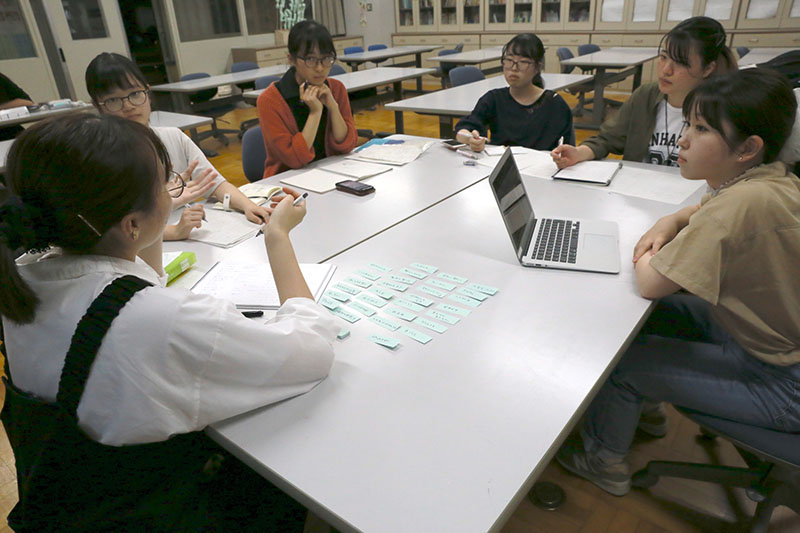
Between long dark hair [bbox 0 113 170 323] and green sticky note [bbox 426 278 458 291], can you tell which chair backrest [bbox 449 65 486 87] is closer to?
green sticky note [bbox 426 278 458 291]

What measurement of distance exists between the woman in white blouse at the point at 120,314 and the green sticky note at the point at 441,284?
0.50 metres

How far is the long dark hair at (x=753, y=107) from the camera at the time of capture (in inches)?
42.3

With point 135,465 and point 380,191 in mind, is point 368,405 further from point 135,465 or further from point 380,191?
point 380,191

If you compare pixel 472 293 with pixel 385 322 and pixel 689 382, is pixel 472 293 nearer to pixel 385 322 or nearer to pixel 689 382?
pixel 385 322

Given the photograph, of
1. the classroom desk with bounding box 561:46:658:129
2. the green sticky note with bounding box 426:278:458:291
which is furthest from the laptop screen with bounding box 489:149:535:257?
the classroom desk with bounding box 561:46:658:129

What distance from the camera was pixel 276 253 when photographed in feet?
3.37

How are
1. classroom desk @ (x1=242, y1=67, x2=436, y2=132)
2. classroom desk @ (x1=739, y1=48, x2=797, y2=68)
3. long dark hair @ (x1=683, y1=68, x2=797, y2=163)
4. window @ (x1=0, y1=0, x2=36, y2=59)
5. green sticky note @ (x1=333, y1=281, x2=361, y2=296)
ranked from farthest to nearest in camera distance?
window @ (x1=0, y1=0, x2=36, y2=59) → classroom desk @ (x1=242, y1=67, x2=436, y2=132) → classroom desk @ (x1=739, y1=48, x2=797, y2=68) → green sticky note @ (x1=333, y1=281, x2=361, y2=296) → long dark hair @ (x1=683, y1=68, x2=797, y2=163)

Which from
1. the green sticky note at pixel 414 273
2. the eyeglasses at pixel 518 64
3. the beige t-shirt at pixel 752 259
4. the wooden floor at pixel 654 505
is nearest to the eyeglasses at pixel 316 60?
the eyeglasses at pixel 518 64

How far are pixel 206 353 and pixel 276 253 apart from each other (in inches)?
14.1

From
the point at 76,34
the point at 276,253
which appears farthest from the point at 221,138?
the point at 276,253

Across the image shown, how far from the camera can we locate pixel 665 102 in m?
1.99

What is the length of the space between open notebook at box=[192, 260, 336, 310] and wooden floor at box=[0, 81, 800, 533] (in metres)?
0.81

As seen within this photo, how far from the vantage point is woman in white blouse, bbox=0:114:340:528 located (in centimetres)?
67

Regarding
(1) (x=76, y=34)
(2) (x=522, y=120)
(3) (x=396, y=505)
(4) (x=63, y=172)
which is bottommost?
(3) (x=396, y=505)
